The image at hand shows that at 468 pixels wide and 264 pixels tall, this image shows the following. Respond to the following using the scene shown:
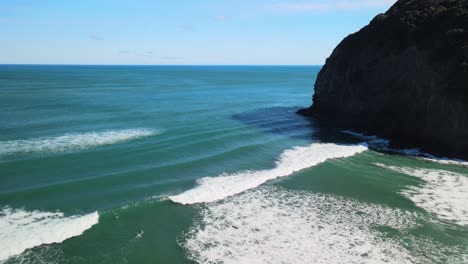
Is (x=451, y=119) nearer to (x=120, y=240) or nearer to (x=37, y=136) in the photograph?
(x=120, y=240)

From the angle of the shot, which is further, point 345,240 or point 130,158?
point 130,158

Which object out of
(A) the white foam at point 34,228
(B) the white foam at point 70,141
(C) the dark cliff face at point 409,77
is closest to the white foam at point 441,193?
(C) the dark cliff face at point 409,77

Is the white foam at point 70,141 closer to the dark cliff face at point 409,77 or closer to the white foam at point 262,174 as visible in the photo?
the white foam at point 262,174

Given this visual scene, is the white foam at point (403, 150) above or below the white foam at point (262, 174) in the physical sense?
above

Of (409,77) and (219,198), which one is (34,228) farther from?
(409,77)

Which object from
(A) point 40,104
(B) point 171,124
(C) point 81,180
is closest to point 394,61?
(B) point 171,124

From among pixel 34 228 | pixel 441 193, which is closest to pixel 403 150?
pixel 441 193

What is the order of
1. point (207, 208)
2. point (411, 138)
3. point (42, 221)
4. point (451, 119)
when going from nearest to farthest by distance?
point (42, 221) → point (207, 208) → point (451, 119) → point (411, 138)
